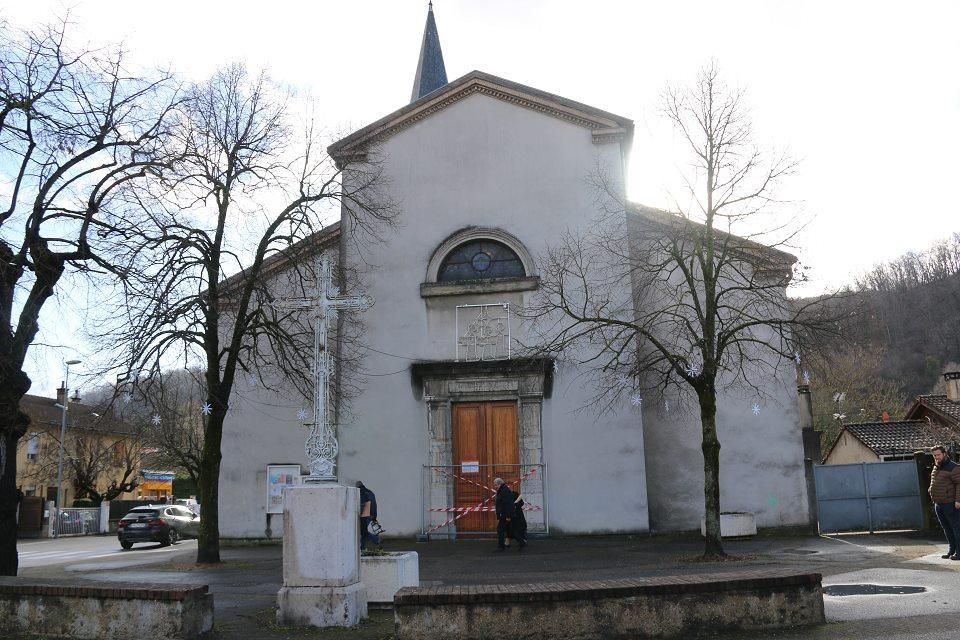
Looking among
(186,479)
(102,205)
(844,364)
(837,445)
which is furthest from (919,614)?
(186,479)

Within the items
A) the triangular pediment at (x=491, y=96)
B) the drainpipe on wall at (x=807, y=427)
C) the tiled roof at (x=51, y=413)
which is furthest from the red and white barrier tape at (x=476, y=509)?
the tiled roof at (x=51, y=413)

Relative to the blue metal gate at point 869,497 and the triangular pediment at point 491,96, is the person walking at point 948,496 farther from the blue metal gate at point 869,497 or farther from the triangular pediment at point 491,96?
the triangular pediment at point 491,96

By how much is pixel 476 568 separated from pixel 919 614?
7843 mm

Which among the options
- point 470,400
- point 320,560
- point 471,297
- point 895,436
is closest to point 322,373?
point 320,560

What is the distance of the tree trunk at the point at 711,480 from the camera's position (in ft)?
48.0

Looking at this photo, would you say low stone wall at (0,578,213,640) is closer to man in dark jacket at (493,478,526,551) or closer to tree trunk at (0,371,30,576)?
tree trunk at (0,371,30,576)

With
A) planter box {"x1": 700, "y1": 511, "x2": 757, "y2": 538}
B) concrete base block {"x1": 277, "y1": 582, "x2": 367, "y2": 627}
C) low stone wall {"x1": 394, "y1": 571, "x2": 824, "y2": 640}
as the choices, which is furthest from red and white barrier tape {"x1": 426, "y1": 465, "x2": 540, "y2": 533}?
low stone wall {"x1": 394, "y1": 571, "x2": 824, "y2": 640}

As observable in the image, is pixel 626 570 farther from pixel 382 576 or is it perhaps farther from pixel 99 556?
pixel 99 556

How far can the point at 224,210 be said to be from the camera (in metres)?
16.7

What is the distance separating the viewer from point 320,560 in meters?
8.63

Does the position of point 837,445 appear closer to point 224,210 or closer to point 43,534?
point 224,210

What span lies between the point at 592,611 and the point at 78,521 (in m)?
45.7

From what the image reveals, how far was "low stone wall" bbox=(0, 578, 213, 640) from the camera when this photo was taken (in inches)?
→ 308

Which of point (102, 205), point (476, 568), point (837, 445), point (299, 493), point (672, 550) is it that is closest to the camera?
point (299, 493)
